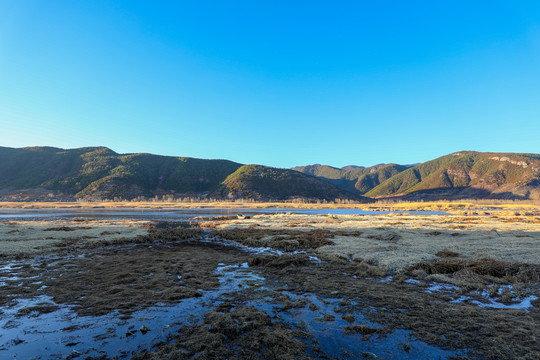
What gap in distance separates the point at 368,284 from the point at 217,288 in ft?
28.9

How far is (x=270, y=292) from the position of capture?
43.8ft

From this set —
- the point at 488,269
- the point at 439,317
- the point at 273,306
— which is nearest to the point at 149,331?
the point at 273,306

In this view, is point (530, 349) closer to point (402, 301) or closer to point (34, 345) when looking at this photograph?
point (402, 301)

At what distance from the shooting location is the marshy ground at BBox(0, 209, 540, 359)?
791cm

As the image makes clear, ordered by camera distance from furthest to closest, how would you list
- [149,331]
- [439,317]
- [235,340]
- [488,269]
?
[488,269]
[439,317]
[149,331]
[235,340]

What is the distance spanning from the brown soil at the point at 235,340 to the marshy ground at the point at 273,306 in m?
0.04

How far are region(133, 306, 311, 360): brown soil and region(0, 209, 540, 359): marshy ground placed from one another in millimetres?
44

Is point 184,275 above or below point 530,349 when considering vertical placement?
below

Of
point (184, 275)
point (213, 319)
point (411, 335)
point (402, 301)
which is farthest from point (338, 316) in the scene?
point (184, 275)

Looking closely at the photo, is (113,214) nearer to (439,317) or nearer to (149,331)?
(149,331)

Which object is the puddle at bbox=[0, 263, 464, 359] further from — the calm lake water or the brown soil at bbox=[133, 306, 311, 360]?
the calm lake water

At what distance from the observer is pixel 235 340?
8461mm

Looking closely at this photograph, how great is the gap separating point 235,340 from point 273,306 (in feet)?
10.7

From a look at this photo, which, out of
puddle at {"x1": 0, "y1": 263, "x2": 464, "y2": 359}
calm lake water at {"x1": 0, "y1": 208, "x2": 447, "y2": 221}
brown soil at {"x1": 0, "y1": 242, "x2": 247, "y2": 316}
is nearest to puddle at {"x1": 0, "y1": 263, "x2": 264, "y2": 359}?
puddle at {"x1": 0, "y1": 263, "x2": 464, "y2": 359}
